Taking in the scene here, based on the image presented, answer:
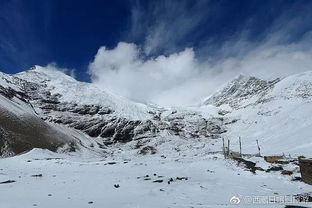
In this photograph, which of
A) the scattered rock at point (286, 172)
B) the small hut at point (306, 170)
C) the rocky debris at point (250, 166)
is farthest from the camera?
the rocky debris at point (250, 166)

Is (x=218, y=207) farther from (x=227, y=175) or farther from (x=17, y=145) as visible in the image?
(x=17, y=145)

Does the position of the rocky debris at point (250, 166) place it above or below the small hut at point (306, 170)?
above

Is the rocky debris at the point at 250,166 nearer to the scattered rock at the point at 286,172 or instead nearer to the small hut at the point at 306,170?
the scattered rock at the point at 286,172

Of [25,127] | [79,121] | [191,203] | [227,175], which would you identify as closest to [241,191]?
[191,203]

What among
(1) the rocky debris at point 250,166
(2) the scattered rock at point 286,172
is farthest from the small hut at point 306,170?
(1) the rocky debris at point 250,166

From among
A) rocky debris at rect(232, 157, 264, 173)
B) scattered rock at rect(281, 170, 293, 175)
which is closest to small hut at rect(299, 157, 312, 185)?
scattered rock at rect(281, 170, 293, 175)

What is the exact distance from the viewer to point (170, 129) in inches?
7785

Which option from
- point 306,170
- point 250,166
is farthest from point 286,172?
point 250,166

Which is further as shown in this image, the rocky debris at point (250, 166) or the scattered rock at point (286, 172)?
the rocky debris at point (250, 166)

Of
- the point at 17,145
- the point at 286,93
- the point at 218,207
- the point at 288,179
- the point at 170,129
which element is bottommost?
the point at 218,207

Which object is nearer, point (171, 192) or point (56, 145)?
point (171, 192)

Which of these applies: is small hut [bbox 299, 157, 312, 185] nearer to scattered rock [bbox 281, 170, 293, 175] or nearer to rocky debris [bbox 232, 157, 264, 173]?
scattered rock [bbox 281, 170, 293, 175]

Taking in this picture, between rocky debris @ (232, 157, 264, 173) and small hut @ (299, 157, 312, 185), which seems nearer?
small hut @ (299, 157, 312, 185)

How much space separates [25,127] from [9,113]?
607 centimetres
